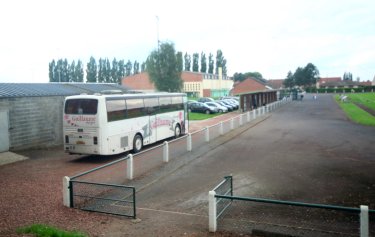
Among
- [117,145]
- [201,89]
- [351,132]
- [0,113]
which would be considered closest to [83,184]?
[117,145]

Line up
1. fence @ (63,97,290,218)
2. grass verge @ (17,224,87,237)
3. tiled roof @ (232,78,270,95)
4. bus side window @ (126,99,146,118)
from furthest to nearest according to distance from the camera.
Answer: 1. tiled roof @ (232,78,270,95)
2. bus side window @ (126,99,146,118)
3. fence @ (63,97,290,218)
4. grass verge @ (17,224,87,237)

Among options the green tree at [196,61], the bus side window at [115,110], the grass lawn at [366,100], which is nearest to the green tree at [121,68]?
the green tree at [196,61]

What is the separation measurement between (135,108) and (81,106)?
3.07 meters

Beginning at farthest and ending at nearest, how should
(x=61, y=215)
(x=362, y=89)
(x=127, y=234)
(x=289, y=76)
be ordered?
(x=289, y=76) < (x=362, y=89) < (x=61, y=215) < (x=127, y=234)

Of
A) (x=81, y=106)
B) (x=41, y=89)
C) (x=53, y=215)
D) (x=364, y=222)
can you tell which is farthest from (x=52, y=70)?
(x=364, y=222)

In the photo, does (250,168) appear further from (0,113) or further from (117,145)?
(0,113)

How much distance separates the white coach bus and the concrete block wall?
355cm

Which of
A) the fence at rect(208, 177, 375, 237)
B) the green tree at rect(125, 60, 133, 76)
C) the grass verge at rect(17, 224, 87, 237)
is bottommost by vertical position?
the fence at rect(208, 177, 375, 237)

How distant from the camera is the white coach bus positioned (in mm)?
16359

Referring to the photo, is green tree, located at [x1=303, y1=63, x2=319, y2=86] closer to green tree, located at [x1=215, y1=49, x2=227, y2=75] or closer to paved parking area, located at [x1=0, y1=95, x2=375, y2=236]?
green tree, located at [x1=215, y1=49, x2=227, y2=75]

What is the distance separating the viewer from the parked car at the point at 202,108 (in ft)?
145

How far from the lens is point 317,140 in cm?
2189

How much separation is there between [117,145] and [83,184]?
7018 millimetres

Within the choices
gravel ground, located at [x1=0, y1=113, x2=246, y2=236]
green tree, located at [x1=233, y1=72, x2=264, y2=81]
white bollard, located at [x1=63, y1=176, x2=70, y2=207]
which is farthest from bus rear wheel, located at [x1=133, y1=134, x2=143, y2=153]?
green tree, located at [x1=233, y1=72, x2=264, y2=81]
